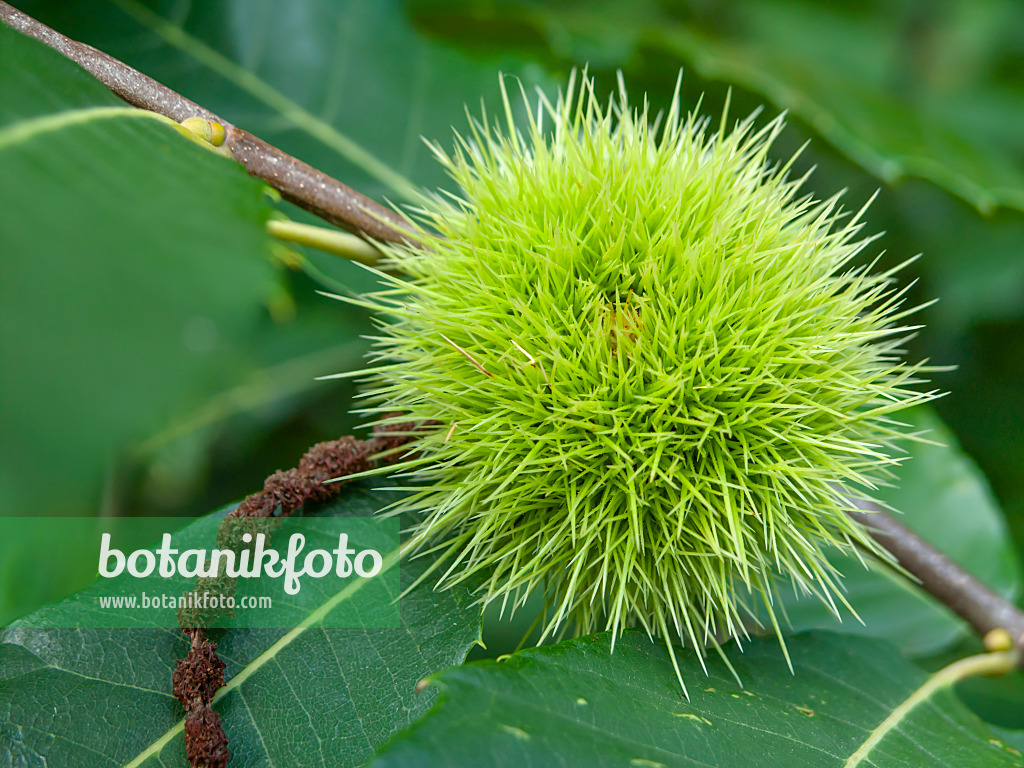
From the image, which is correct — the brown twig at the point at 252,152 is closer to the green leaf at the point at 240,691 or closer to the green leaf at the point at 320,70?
the green leaf at the point at 320,70

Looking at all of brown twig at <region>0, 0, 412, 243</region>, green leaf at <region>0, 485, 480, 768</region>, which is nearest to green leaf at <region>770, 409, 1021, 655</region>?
green leaf at <region>0, 485, 480, 768</region>

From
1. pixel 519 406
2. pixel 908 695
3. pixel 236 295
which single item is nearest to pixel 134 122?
pixel 236 295

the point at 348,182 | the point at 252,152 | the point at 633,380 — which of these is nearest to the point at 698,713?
the point at 633,380

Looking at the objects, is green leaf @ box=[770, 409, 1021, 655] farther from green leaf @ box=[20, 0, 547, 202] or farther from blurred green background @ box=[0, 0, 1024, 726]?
green leaf @ box=[20, 0, 547, 202]

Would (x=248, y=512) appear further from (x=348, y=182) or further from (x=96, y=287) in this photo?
(x=348, y=182)

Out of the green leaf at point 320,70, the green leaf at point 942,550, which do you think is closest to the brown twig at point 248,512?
the green leaf at point 320,70

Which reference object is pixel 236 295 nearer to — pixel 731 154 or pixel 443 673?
pixel 443 673
